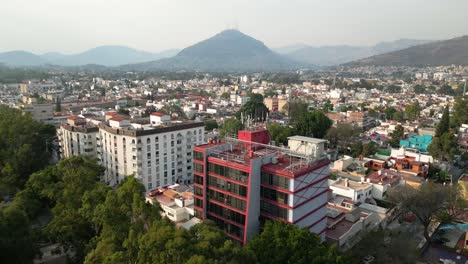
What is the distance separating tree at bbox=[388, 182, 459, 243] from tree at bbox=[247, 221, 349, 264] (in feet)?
33.5

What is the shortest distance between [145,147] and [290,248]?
16.3m

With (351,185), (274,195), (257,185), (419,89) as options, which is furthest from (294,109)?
(419,89)

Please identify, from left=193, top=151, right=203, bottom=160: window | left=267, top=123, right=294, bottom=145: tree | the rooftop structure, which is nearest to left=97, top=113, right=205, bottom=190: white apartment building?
left=193, top=151, right=203, bottom=160: window

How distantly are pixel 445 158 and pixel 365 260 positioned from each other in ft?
71.2

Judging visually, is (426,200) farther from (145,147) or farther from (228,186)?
(145,147)

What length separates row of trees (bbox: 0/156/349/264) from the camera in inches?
428

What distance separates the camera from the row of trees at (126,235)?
10.9 m

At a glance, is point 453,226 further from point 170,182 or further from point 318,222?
point 170,182

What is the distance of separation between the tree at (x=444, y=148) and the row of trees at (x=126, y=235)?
24.0m

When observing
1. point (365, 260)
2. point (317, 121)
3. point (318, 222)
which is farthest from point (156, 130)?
point (317, 121)

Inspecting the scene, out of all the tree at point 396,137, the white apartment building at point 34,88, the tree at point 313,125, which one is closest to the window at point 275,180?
the tree at point 313,125

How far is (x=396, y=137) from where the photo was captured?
39.0 metres

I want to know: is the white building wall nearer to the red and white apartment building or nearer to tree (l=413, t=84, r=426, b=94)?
the red and white apartment building

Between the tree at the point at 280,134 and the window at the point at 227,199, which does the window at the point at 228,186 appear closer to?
the window at the point at 227,199
